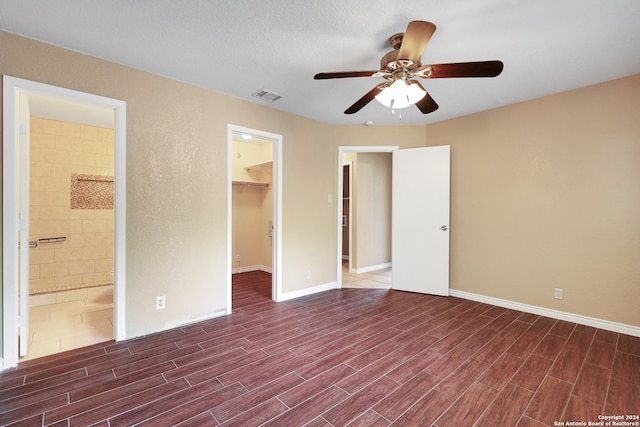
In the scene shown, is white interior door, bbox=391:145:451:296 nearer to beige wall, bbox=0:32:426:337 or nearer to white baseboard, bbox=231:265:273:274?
beige wall, bbox=0:32:426:337

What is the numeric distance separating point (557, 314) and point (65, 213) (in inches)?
254

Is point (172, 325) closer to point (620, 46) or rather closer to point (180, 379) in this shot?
point (180, 379)

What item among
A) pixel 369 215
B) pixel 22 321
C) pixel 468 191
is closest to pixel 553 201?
pixel 468 191

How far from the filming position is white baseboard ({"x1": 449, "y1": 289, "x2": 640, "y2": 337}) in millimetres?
2777

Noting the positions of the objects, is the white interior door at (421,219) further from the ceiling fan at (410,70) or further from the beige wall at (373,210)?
the ceiling fan at (410,70)

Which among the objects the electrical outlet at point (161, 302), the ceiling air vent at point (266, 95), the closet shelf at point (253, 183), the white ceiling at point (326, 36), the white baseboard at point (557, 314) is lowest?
the white baseboard at point (557, 314)

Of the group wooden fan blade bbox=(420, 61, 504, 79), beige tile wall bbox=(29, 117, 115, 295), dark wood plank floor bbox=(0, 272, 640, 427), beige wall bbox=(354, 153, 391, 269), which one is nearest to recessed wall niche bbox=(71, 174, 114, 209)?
beige tile wall bbox=(29, 117, 115, 295)

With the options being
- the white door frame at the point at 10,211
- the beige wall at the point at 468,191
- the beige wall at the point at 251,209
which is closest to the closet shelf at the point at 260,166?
the beige wall at the point at 251,209

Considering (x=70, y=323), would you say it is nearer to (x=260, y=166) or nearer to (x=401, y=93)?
(x=260, y=166)

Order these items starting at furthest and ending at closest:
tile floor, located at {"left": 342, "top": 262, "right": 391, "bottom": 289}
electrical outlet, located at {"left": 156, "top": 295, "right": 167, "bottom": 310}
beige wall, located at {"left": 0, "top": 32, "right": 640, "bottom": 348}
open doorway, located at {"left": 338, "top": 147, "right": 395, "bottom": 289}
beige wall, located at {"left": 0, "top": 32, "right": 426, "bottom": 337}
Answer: open doorway, located at {"left": 338, "top": 147, "right": 395, "bottom": 289}, tile floor, located at {"left": 342, "top": 262, "right": 391, "bottom": 289}, electrical outlet, located at {"left": 156, "top": 295, "right": 167, "bottom": 310}, beige wall, located at {"left": 0, "top": 32, "right": 640, "bottom": 348}, beige wall, located at {"left": 0, "top": 32, "right": 426, "bottom": 337}

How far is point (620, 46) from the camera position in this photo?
2238 mm

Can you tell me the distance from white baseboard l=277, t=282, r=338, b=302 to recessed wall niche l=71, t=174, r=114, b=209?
3.05m

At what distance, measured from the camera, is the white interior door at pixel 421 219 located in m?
4.00

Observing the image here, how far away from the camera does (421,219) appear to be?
413 cm
